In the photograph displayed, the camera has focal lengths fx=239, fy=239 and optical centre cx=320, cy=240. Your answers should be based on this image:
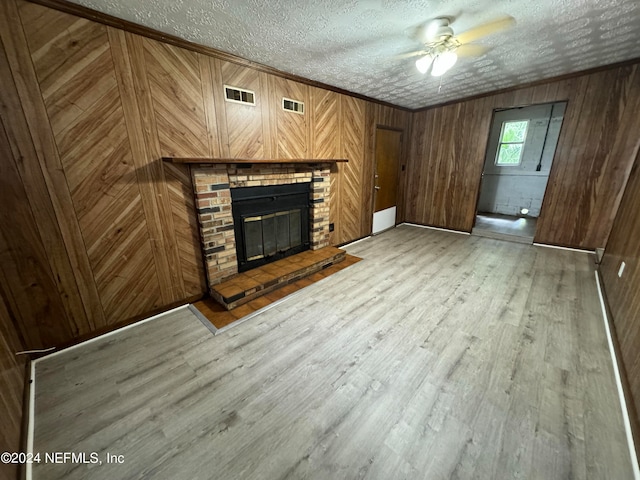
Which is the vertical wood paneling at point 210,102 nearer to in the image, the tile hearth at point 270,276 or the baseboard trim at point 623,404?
the tile hearth at point 270,276

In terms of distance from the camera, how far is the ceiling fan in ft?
5.94

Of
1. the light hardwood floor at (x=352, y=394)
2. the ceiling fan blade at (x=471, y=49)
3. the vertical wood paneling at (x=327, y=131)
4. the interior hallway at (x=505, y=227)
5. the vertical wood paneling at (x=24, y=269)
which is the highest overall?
the ceiling fan blade at (x=471, y=49)

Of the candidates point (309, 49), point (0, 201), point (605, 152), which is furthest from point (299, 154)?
point (605, 152)

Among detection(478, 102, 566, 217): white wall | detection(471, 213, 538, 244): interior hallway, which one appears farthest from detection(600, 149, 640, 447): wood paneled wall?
detection(478, 102, 566, 217): white wall

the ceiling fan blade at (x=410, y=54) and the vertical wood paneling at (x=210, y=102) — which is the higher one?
the ceiling fan blade at (x=410, y=54)

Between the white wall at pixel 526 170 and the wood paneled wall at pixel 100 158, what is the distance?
5.34 m

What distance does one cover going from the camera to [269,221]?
2863 millimetres

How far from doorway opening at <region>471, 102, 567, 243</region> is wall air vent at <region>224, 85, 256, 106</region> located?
174 inches

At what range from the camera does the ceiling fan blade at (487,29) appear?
1.79 metres

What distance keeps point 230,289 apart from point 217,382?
0.97 meters

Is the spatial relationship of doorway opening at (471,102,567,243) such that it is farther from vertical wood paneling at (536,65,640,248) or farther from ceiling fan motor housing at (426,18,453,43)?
ceiling fan motor housing at (426,18,453,43)

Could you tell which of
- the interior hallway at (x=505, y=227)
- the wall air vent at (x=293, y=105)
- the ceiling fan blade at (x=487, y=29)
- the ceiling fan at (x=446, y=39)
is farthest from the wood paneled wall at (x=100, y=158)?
the interior hallway at (x=505, y=227)

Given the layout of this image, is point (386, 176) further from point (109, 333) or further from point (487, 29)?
point (109, 333)

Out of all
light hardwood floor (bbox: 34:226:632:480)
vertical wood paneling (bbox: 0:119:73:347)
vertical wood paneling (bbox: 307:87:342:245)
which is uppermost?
vertical wood paneling (bbox: 307:87:342:245)
